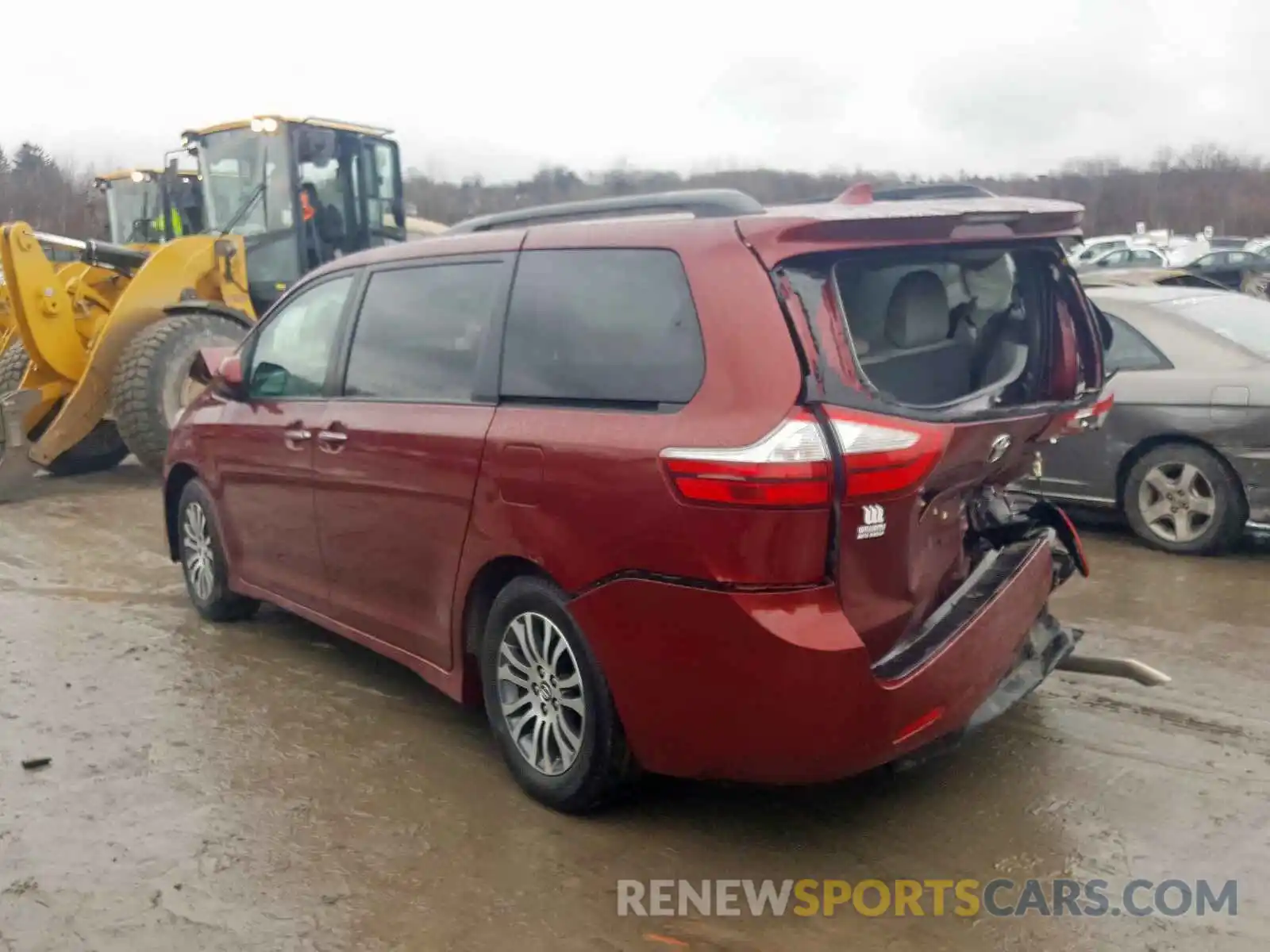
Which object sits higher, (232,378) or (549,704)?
(232,378)

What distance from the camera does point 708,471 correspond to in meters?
2.99

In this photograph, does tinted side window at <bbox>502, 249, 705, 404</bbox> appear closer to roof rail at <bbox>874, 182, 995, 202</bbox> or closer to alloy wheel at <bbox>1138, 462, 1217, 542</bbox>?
roof rail at <bbox>874, 182, 995, 202</bbox>

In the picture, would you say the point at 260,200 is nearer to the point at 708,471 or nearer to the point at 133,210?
the point at 133,210

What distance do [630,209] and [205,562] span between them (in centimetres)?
317

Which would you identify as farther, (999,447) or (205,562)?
(205,562)

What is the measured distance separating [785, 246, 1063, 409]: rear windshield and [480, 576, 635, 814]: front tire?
116 centimetres

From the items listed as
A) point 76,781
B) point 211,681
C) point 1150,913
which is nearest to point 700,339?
point 1150,913

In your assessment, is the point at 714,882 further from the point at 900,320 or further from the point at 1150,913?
the point at 900,320

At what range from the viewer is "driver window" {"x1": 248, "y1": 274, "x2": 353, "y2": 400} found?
15.3 feet

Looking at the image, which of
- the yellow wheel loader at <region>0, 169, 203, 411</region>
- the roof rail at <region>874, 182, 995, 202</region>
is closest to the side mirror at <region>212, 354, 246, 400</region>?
the roof rail at <region>874, 182, 995, 202</region>

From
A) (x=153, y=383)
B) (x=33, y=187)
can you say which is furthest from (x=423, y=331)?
(x=33, y=187)

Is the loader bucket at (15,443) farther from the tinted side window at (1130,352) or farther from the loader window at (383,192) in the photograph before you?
the tinted side window at (1130,352)

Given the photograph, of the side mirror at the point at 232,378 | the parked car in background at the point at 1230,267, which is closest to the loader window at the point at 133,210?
the side mirror at the point at 232,378

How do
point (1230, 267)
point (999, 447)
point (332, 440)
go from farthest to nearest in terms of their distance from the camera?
point (1230, 267), point (332, 440), point (999, 447)
